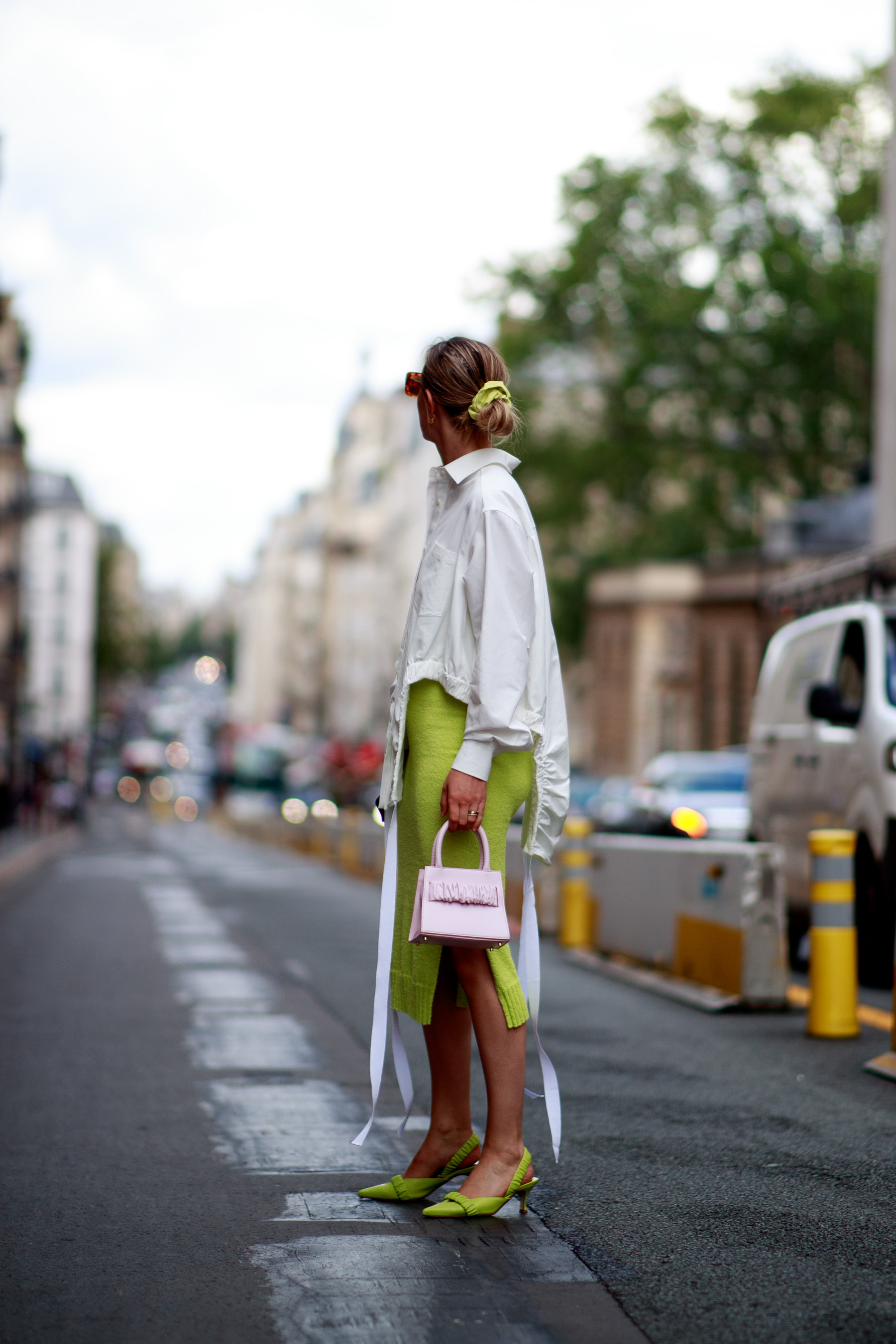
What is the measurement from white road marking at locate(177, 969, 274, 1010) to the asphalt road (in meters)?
0.06

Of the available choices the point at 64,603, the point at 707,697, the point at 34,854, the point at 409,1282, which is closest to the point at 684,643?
the point at 707,697

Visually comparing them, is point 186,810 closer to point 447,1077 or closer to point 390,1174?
point 390,1174

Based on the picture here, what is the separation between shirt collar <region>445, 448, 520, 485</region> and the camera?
4.43 metres

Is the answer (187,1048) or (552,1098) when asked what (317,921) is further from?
(552,1098)

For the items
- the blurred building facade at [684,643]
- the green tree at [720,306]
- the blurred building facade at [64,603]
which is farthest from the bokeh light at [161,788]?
the green tree at [720,306]

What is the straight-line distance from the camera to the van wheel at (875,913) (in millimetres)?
9141

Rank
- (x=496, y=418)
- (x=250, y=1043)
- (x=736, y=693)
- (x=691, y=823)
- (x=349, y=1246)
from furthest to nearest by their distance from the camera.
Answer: (x=736, y=693), (x=691, y=823), (x=250, y=1043), (x=496, y=418), (x=349, y=1246)

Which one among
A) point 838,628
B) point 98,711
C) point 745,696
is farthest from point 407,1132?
point 98,711

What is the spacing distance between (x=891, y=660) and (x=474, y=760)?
20.5 feet

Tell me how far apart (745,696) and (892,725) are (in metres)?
37.7

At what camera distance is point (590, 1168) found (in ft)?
16.3

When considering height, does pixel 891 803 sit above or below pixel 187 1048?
above

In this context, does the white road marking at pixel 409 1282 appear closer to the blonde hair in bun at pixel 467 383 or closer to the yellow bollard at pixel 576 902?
the blonde hair in bun at pixel 467 383

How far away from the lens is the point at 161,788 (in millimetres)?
99312
